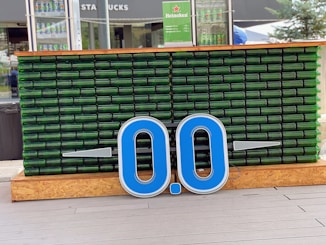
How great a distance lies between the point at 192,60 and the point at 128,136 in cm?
125

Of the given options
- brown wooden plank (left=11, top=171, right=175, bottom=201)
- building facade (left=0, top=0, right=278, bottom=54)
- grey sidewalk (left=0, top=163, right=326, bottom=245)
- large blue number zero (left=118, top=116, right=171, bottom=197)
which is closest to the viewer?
grey sidewalk (left=0, top=163, right=326, bottom=245)

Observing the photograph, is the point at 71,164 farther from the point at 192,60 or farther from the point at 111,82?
the point at 192,60

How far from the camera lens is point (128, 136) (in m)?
5.21

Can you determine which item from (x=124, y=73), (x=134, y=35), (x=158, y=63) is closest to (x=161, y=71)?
(x=158, y=63)

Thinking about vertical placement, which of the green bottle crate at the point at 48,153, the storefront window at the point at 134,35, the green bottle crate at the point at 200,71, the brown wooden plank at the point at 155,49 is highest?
the storefront window at the point at 134,35

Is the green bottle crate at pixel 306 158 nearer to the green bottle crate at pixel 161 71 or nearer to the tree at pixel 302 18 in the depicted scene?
the green bottle crate at pixel 161 71

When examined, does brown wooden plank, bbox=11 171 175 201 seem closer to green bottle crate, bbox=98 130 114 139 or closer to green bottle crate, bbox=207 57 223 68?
green bottle crate, bbox=98 130 114 139

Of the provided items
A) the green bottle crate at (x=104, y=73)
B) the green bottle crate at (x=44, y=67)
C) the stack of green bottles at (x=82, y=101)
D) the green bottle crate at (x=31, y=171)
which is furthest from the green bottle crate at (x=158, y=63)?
the green bottle crate at (x=31, y=171)

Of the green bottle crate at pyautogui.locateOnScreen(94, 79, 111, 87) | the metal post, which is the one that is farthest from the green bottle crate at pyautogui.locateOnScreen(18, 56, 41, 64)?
the metal post

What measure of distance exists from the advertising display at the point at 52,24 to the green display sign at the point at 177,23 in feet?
4.42

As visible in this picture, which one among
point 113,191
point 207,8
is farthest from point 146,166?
point 207,8

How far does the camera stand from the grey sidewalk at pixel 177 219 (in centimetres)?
399

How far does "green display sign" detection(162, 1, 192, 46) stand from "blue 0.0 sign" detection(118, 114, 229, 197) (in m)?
1.06

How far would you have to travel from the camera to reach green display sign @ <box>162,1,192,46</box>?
5676 mm
